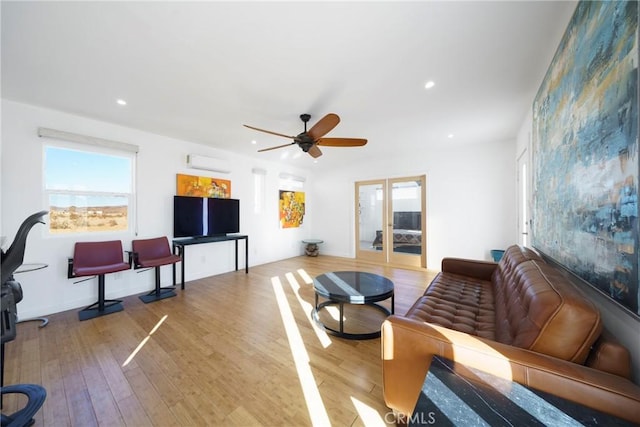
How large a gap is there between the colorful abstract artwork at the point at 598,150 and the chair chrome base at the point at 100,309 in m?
4.43

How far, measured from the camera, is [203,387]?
1657mm

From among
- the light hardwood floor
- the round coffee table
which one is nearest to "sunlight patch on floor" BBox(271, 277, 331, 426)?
the light hardwood floor

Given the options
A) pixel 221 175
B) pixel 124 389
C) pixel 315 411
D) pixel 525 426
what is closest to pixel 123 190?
pixel 221 175

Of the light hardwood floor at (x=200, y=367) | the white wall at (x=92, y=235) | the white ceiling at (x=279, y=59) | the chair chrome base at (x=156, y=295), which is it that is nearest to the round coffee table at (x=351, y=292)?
the light hardwood floor at (x=200, y=367)

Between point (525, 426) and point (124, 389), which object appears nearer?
point (525, 426)

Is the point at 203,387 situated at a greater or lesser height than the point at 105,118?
lesser

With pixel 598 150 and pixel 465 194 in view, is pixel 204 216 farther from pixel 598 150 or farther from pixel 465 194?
pixel 465 194

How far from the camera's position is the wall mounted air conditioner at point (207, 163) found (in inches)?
160

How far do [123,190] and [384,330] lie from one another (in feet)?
13.5

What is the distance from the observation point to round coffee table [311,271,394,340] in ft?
7.38

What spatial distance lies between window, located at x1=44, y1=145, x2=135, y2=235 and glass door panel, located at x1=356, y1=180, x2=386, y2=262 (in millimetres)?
4695

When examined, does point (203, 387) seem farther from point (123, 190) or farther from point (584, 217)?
point (123, 190)

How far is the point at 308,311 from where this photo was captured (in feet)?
9.30

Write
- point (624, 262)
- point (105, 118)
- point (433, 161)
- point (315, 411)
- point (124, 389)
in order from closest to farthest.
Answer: point (624, 262) < point (315, 411) < point (124, 389) < point (105, 118) < point (433, 161)
